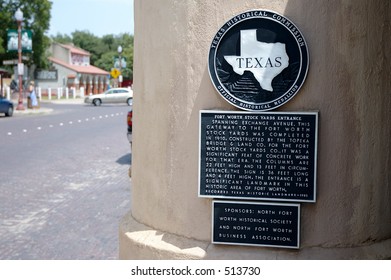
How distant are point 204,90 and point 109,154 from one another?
10986 mm

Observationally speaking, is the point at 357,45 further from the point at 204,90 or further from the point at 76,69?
the point at 76,69

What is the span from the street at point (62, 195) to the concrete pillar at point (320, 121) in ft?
7.62

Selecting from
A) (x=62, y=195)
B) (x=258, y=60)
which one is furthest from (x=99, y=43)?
(x=258, y=60)

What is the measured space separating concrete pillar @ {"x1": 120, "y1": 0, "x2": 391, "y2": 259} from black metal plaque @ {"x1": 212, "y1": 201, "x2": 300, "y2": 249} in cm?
7

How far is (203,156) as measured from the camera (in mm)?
4180

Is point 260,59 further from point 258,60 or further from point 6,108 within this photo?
point 6,108

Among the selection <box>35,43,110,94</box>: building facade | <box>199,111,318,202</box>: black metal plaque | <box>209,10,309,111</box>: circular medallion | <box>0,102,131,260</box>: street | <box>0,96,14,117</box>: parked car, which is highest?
<box>35,43,110,94</box>: building facade

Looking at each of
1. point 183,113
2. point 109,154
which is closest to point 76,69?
point 109,154

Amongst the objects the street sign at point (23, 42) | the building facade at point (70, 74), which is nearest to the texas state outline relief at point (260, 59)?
the street sign at point (23, 42)

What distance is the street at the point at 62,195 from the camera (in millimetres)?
6750

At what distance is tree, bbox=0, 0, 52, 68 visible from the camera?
51094 millimetres

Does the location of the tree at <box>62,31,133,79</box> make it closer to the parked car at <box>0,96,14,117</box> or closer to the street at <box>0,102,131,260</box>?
the parked car at <box>0,96,14,117</box>

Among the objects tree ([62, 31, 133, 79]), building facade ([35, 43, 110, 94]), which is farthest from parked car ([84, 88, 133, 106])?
tree ([62, 31, 133, 79])

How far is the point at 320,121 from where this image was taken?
157 inches
